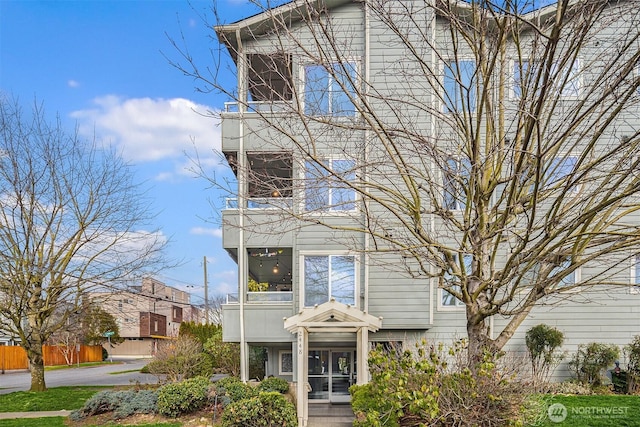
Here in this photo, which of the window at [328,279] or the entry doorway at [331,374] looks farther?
the entry doorway at [331,374]

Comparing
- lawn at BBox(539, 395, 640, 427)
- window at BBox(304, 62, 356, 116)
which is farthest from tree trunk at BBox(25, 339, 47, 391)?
lawn at BBox(539, 395, 640, 427)

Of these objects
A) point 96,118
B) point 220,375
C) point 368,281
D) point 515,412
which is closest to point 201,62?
point 515,412

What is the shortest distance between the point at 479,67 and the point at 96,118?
13.0 m

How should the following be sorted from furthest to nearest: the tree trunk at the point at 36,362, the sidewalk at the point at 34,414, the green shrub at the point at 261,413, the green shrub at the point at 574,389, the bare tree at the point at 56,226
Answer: the tree trunk at the point at 36,362 < the bare tree at the point at 56,226 < the green shrub at the point at 574,389 < the sidewalk at the point at 34,414 < the green shrub at the point at 261,413

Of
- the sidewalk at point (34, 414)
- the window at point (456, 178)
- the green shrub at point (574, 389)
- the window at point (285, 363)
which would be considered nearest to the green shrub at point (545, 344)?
the green shrub at point (574, 389)

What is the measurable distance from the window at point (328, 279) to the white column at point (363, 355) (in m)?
1.42

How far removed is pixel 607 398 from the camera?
36.3 feet

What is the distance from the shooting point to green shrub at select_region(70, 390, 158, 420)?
36.4 ft

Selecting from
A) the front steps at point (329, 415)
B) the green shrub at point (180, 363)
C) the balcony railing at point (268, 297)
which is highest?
the balcony railing at point (268, 297)

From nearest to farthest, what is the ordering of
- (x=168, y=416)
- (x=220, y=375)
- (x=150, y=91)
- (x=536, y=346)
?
(x=168, y=416) < (x=150, y=91) < (x=536, y=346) < (x=220, y=375)

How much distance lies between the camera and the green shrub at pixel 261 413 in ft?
30.9

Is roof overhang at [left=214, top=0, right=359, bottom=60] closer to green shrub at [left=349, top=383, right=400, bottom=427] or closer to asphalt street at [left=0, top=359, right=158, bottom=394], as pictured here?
green shrub at [left=349, top=383, right=400, bottom=427]

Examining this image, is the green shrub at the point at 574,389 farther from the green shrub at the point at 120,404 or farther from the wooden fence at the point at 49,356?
the wooden fence at the point at 49,356

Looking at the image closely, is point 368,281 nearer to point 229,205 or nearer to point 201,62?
point 229,205
